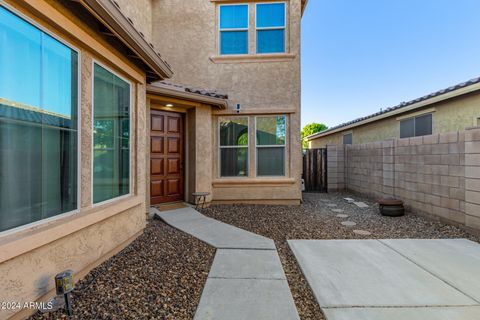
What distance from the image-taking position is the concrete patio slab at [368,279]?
293 cm

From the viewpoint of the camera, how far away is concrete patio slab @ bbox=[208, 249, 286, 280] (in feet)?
11.6

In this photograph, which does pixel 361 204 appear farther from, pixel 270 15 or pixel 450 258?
pixel 270 15

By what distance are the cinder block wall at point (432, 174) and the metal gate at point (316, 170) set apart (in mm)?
2229

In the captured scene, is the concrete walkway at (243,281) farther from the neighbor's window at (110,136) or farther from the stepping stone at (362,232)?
the stepping stone at (362,232)

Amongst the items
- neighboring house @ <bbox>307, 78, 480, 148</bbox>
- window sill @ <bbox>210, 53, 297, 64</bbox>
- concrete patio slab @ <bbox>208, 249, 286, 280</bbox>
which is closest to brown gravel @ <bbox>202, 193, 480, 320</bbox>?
concrete patio slab @ <bbox>208, 249, 286, 280</bbox>

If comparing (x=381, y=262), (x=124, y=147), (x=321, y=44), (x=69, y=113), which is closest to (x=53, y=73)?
(x=69, y=113)

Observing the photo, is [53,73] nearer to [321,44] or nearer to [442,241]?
[442,241]

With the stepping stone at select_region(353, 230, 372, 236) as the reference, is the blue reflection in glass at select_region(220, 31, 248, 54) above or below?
above

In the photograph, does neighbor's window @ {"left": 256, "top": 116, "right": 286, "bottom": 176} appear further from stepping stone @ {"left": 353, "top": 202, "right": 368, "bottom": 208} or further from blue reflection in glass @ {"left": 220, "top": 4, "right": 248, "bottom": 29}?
blue reflection in glass @ {"left": 220, "top": 4, "right": 248, "bottom": 29}

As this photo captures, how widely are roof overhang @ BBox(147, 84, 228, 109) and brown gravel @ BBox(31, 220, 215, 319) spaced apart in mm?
3812

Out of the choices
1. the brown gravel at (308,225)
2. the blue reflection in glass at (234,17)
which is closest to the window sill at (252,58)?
the blue reflection in glass at (234,17)

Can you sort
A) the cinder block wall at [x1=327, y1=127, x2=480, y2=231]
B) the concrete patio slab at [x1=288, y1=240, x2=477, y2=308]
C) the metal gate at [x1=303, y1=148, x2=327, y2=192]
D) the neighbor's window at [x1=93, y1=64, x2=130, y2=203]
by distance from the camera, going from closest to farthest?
the concrete patio slab at [x1=288, y1=240, x2=477, y2=308] < the neighbor's window at [x1=93, y1=64, x2=130, y2=203] < the cinder block wall at [x1=327, y1=127, x2=480, y2=231] < the metal gate at [x1=303, y1=148, x2=327, y2=192]

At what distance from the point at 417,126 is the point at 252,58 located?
22.5 feet

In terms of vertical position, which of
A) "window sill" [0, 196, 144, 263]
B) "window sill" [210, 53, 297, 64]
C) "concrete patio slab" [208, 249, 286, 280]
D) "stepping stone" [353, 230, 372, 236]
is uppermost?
"window sill" [210, 53, 297, 64]
